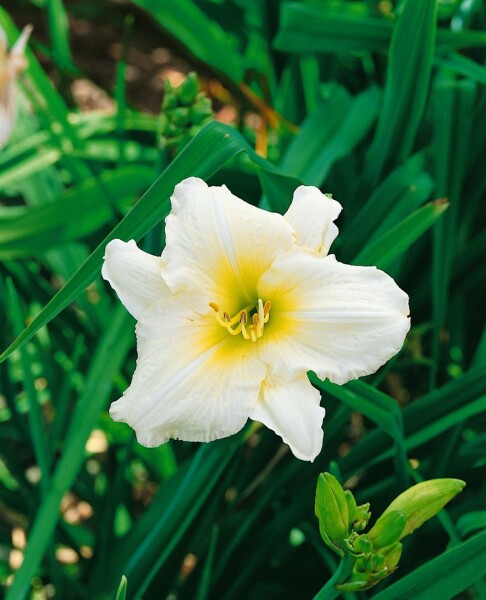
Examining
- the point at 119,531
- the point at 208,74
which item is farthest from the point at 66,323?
the point at 208,74

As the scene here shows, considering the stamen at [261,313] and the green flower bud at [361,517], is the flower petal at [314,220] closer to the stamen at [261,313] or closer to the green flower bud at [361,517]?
the stamen at [261,313]

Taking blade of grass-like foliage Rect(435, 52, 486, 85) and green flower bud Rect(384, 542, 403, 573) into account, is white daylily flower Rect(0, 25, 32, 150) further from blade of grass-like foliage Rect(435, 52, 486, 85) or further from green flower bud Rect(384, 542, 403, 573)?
green flower bud Rect(384, 542, 403, 573)

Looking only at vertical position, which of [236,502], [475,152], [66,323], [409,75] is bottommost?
[236,502]

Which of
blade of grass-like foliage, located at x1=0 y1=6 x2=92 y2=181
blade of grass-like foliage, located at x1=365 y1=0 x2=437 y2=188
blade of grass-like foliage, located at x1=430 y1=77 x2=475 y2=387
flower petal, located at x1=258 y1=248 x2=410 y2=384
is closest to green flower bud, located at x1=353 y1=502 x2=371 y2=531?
flower petal, located at x1=258 y1=248 x2=410 y2=384

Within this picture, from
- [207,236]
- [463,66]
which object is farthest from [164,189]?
[463,66]

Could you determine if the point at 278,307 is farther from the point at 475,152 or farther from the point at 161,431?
the point at 475,152

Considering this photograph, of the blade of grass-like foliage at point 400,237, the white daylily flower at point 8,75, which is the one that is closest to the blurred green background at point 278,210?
the blade of grass-like foliage at point 400,237
